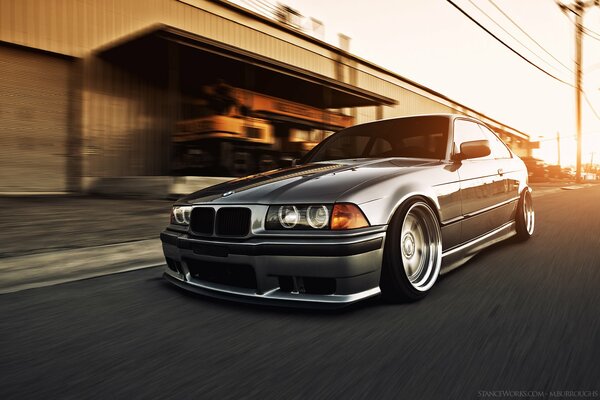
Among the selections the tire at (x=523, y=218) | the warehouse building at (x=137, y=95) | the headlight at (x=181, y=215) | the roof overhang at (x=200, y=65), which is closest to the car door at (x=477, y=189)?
the tire at (x=523, y=218)

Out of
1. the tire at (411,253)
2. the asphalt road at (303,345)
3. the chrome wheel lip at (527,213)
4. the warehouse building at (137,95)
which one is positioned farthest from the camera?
the warehouse building at (137,95)

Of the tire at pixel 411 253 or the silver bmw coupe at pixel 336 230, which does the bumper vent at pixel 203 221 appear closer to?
the silver bmw coupe at pixel 336 230

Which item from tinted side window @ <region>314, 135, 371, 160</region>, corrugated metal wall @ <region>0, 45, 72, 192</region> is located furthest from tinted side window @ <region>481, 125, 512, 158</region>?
corrugated metal wall @ <region>0, 45, 72, 192</region>

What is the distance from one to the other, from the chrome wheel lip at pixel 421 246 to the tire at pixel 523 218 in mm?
2305

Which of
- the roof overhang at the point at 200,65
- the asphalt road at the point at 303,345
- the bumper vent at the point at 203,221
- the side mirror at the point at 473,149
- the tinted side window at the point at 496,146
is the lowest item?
the asphalt road at the point at 303,345

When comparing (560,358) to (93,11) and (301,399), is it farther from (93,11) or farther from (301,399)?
(93,11)

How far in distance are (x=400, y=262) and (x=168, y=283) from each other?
5.67 feet

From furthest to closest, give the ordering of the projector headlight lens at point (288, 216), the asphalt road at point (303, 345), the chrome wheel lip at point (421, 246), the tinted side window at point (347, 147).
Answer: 1. the tinted side window at point (347, 147)
2. the chrome wheel lip at point (421, 246)
3. the projector headlight lens at point (288, 216)
4. the asphalt road at point (303, 345)

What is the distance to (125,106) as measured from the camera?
1218cm

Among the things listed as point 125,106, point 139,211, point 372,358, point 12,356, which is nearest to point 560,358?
point 372,358

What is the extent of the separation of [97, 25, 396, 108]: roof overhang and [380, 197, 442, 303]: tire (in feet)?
28.5

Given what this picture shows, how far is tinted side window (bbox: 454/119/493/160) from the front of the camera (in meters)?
3.86

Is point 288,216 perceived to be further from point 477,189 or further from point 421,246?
point 477,189

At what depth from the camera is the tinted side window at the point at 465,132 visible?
3861 mm
